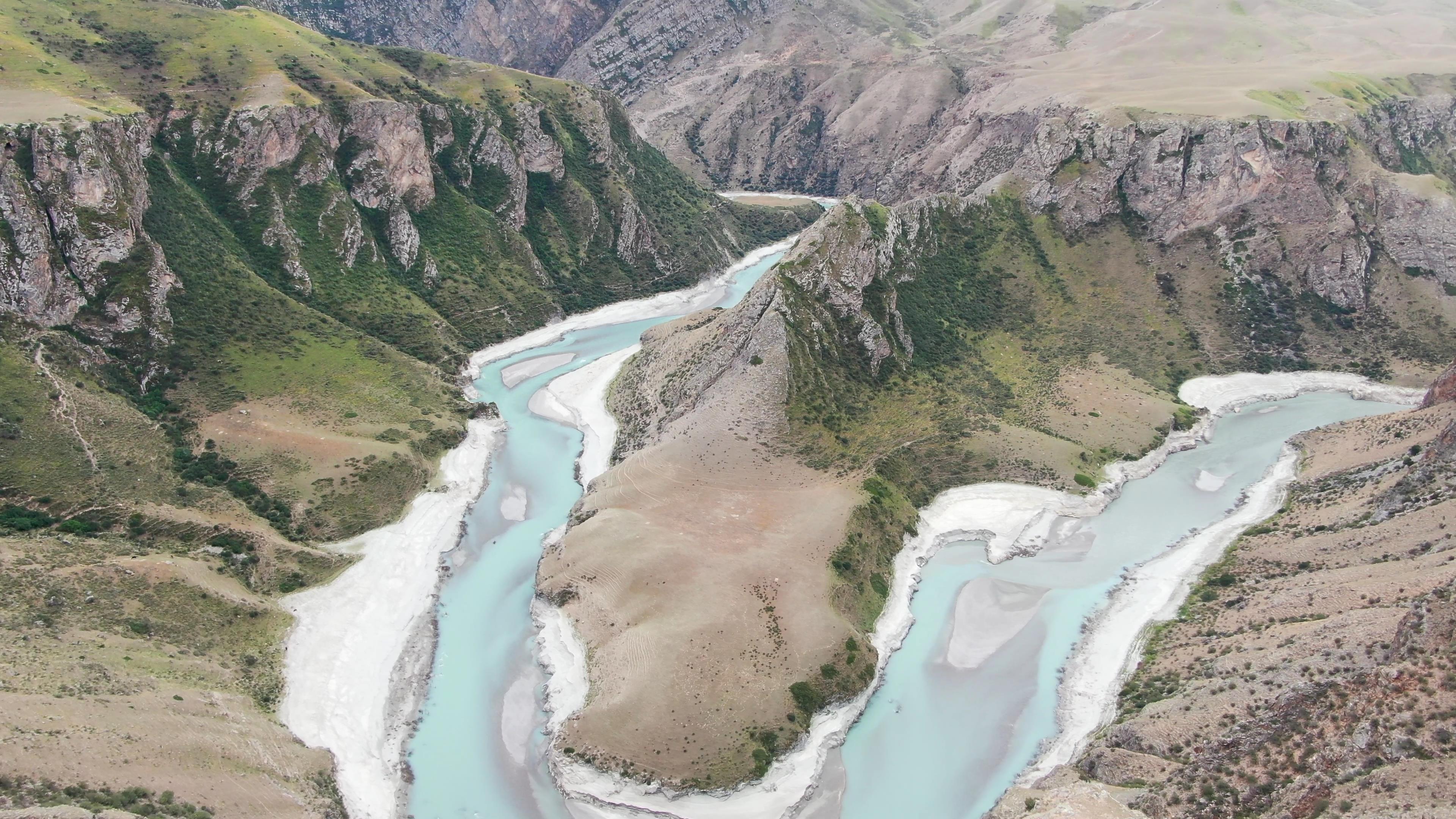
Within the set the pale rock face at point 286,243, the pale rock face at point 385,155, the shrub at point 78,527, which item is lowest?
the shrub at point 78,527

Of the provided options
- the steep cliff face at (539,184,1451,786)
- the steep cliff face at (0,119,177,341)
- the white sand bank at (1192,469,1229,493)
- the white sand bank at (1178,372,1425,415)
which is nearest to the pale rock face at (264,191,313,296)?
the steep cliff face at (0,119,177,341)

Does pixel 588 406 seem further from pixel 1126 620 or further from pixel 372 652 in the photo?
pixel 1126 620

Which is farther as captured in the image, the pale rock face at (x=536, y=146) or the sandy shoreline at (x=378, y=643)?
the pale rock face at (x=536, y=146)

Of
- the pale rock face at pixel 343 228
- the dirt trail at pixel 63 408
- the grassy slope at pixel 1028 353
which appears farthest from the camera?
the pale rock face at pixel 343 228

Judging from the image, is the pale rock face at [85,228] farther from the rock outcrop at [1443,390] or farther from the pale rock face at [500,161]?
the rock outcrop at [1443,390]

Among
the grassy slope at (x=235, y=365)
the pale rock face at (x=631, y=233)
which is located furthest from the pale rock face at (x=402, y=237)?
the pale rock face at (x=631, y=233)

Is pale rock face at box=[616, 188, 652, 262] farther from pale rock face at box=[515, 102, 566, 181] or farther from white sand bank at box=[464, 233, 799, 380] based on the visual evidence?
pale rock face at box=[515, 102, 566, 181]
